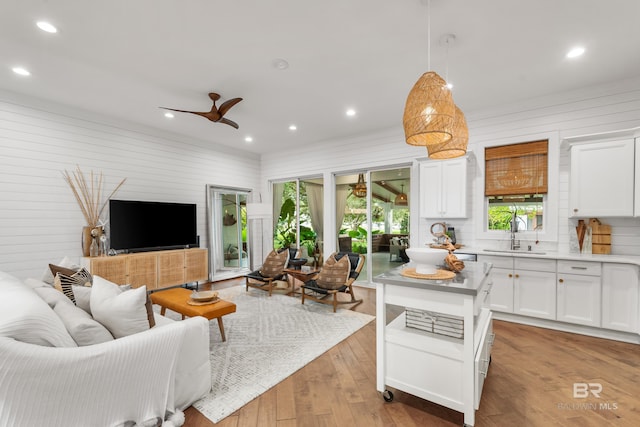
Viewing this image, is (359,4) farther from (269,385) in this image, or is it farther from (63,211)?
(63,211)

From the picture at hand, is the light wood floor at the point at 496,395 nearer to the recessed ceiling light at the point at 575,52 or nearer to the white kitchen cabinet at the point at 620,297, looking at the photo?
the white kitchen cabinet at the point at 620,297

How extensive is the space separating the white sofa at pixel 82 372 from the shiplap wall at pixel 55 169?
8.36 feet

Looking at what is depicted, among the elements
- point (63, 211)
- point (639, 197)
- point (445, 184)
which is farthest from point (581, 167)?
point (63, 211)

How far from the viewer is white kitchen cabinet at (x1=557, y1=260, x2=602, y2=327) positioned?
3.11 meters

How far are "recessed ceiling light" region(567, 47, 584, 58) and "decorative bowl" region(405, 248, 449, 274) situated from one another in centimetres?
263

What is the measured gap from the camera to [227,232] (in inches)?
258

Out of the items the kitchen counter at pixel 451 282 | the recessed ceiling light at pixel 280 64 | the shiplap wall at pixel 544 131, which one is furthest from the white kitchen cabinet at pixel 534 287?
the recessed ceiling light at pixel 280 64

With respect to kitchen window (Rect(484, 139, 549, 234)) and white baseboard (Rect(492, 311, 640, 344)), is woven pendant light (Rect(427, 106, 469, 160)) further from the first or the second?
white baseboard (Rect(492, 311, 640, 344))

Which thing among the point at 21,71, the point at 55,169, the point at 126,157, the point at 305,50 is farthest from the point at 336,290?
the point at 21,71

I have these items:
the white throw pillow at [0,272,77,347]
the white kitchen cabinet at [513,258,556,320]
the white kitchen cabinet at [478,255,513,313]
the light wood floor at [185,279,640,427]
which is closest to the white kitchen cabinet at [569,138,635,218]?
the white kitchen cabinet at [513,258,556,320]

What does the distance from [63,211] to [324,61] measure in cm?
430

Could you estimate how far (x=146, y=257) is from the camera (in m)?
4.62

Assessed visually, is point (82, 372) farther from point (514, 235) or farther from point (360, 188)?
point (360, 188)

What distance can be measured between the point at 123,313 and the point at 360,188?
180 inches
